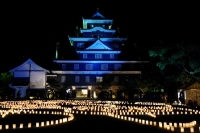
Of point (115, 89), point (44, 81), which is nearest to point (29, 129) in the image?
point (44, 81)

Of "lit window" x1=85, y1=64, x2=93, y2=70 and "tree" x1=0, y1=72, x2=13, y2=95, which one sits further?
"lit window" x1=85, y1=64, x2=93, y2=70

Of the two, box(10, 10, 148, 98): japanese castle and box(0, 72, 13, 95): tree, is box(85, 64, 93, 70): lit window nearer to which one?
box(10, 10, 148, 98): japanese castle

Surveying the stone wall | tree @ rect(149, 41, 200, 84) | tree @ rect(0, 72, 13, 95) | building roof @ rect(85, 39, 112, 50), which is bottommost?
the stone wall

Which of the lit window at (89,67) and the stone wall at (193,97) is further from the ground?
the lit window at (89,67)

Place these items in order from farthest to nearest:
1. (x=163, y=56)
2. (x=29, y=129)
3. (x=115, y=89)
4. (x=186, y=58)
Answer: (x=115, y=89), (x=163, y=56), (x=186, y=58), (x=29, y=129)

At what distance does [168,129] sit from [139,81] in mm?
32832

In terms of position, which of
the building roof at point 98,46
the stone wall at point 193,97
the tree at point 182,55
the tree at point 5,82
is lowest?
the stone wall at point 193,97

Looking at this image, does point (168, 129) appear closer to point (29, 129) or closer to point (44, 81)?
point (29, 129)

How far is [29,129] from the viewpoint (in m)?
11.7

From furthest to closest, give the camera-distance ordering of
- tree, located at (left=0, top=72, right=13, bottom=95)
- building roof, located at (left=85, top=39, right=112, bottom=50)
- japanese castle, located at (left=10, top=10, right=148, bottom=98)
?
1. building roof, located at (left=85, top=39, right=112, bottom=50)
2. japanese castle, located at (left=10, top=10, right=148, bottom=98)
3. tree, located at (left=0, top=72, right=13, bottom=95)

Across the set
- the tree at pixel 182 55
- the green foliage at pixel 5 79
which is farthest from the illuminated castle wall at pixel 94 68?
the tree at pixel 182 55

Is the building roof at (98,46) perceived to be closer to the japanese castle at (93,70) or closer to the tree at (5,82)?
the japanese castle at (93,70)

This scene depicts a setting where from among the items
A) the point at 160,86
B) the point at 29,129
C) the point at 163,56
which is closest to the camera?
the point at 29,129

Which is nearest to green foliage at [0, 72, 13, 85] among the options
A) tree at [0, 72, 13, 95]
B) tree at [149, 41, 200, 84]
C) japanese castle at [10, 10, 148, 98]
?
tree at [0, 72, 13, 95]
